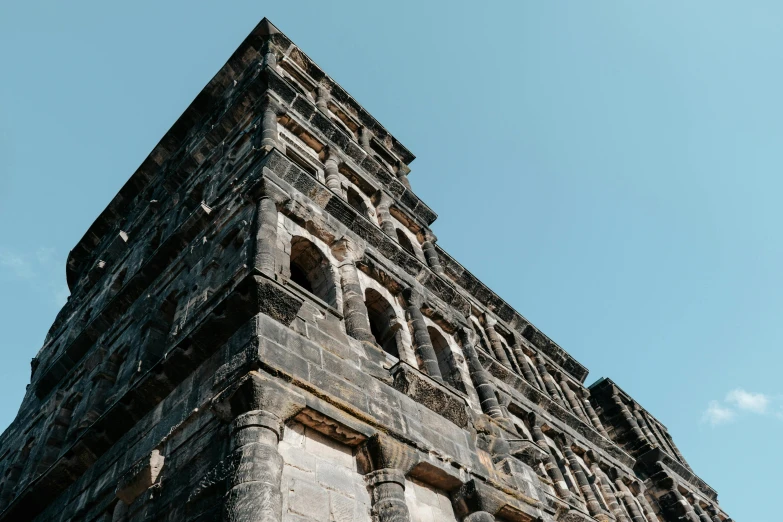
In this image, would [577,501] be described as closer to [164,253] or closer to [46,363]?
[164,253]

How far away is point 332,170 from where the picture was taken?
1575 cm

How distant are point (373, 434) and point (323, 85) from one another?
17.1 m

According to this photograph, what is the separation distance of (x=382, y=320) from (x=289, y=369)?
185 inches

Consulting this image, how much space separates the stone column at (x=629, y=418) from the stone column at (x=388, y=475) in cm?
1983

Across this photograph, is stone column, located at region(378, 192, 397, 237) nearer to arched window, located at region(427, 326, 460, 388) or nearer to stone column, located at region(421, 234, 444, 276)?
stone column, located at region(421, 234, 444, 276)

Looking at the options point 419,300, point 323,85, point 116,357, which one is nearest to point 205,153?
point 323,85

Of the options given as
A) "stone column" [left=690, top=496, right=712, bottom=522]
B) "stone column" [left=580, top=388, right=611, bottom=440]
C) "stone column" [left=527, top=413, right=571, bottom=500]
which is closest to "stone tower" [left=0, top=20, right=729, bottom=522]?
"stone column" [left=527, top=413, right=571, bottom=500]

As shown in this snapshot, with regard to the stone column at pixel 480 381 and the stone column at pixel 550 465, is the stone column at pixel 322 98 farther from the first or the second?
the stone column at pixel 550 465

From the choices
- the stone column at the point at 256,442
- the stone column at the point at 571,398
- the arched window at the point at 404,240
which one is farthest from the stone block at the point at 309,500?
the stone column at the point at 571,398

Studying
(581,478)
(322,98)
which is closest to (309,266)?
(581,478)

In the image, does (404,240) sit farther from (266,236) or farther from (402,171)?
(266,236)

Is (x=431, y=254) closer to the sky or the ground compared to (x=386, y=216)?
closer to the ground

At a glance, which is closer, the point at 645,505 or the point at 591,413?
the point at 645,505

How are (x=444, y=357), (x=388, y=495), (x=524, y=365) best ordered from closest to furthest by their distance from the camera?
(x=388, y=495) < (x=444, y=357) < (x=524, y=365)
